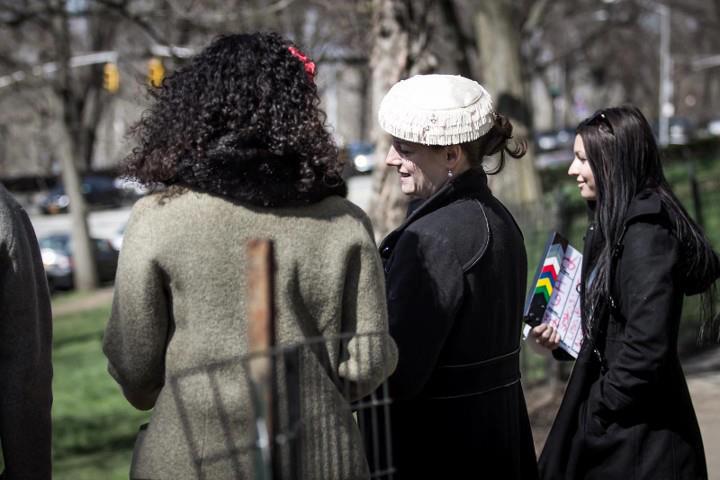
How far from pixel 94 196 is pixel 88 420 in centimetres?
3538

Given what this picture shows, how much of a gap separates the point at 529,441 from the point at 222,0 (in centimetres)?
1240

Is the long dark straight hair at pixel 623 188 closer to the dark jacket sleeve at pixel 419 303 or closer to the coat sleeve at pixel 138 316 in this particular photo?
the dark jacket sleeve at pixel 419 303

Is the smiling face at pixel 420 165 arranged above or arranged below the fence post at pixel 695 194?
above

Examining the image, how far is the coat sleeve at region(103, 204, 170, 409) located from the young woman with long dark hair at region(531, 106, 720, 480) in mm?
1367

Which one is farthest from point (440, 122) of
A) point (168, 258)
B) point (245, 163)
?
point (168, 258)

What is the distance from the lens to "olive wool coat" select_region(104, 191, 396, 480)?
220cm

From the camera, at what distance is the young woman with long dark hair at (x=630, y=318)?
2957 millimetres

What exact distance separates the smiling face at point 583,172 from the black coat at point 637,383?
0.46ft

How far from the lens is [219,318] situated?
7.25 feet

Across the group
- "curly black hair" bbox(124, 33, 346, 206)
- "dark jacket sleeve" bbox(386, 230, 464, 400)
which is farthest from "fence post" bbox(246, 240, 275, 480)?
"dark jacket sleeve" bbox(386, 230, 464, 400)

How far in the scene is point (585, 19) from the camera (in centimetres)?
4019

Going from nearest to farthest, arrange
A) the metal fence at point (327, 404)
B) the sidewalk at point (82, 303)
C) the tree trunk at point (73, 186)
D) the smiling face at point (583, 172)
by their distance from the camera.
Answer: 1. the metal fence at point (327, 404)
2. the smiling face at point (583, 172)
3. the sidewalk at point (82, 303)
4. the tree trunk at point (73, 186)

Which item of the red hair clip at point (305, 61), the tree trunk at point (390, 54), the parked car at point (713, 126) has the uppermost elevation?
the tree trunk at point (390, 54)

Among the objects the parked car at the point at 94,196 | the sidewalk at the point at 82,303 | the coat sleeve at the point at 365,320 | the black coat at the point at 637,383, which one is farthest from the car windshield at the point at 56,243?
the coat sleeve at the point at 365,320
